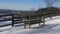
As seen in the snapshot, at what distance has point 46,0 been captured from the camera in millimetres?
26375

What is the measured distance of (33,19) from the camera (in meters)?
7.98

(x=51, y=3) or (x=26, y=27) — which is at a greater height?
(x=51, y=3)

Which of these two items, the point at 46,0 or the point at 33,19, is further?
the point at 46,0

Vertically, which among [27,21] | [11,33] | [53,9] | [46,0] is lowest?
[11,33]

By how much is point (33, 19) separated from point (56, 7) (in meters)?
18.5

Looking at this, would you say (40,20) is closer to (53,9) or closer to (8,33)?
(8,33)

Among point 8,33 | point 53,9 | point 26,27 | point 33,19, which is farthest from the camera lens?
point 53,9

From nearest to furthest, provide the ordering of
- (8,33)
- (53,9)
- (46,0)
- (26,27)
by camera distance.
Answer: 1. (8,33)
2. (26,27)
3. (53,9)
4. (46,0)

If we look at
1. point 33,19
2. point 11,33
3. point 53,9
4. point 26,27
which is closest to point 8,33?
point 11,33

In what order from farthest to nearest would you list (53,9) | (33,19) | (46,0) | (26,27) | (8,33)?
(46,0) → (53,9) → (33,19) → (26,27) → (8,33)

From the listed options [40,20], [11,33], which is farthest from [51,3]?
[11,33]

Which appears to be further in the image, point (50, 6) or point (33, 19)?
point (50, 6)

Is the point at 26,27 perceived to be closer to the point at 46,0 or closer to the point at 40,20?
the point at 40,20

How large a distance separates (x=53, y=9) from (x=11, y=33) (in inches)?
776
